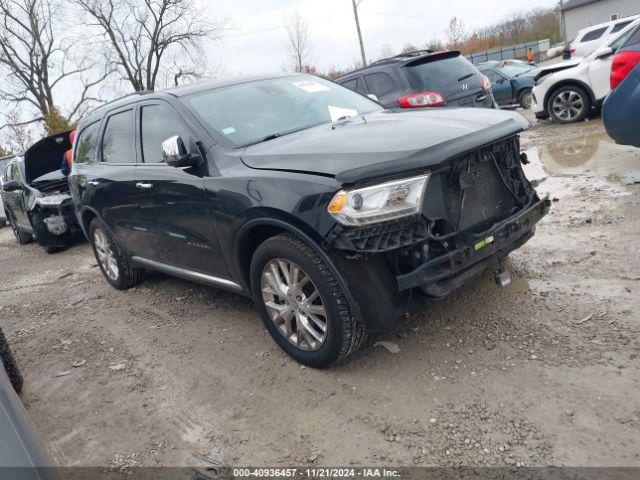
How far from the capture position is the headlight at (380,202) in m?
2.63

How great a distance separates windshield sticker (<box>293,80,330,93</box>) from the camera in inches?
169

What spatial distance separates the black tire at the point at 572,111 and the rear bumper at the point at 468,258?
316 inches

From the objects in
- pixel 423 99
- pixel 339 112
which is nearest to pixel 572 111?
pixel 423 99

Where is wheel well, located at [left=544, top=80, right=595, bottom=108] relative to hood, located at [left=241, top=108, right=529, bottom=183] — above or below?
below

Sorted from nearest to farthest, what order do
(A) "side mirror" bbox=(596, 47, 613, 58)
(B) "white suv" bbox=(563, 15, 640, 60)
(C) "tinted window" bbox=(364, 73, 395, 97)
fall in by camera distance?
1. (C) "tinted window" bbox=(364, 73, 395, 97)
2. (A) "side mirror" bbox=(596, 47, 613, 58)
3. (B) "white suv" bbox=(563, 15, 640, 60)

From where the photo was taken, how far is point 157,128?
4102 millimetres

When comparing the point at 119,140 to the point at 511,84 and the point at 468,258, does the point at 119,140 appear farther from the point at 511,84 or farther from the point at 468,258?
the point at 511,84

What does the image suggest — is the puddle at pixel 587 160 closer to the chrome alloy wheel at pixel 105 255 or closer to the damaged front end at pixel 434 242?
the damaged front end at pixel 434 242

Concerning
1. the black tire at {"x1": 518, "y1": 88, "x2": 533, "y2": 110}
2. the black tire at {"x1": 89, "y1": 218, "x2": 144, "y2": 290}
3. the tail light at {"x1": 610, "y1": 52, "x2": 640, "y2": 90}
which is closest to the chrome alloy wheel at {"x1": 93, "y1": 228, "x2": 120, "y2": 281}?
the black tire at {"x1": 89, "y1": 218, "x2": 144, "y2": 290}

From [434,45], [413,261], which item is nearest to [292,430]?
[413,261]

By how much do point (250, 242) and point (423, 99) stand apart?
5223mm

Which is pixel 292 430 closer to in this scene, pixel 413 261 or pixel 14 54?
pixel 413 261

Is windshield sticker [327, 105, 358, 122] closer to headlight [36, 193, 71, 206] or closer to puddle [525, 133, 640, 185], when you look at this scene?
puddle [525, 133, 640, 185]

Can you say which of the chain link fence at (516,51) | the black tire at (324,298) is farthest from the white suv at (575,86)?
the chain link fence at (516,51)
